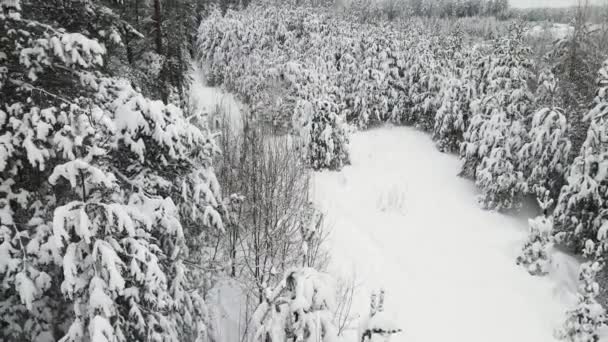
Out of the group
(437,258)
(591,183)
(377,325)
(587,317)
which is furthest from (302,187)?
(591,183)

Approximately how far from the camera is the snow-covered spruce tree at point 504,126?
37.9ft

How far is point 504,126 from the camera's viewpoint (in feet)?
39.0

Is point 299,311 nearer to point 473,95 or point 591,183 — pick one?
point 591,183

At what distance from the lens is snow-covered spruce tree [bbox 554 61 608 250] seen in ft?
28.5

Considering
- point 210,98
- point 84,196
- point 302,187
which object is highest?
point 84,196

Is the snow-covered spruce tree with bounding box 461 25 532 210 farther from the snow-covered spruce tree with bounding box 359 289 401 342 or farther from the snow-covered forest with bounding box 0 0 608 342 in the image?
the snow-covered spruce tree with bounding box 359 289 401 342

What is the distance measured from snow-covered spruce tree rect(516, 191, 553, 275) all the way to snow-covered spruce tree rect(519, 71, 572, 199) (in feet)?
5.66

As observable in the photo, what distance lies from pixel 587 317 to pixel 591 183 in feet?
10.8

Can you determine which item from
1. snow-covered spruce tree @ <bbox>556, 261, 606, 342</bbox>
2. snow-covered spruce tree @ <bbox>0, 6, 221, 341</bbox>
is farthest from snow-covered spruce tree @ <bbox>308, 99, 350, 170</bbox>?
snow-covered spruce tree @ <bbox>0, 6, 221, 341</bbox>

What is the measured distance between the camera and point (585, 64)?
10961 mm

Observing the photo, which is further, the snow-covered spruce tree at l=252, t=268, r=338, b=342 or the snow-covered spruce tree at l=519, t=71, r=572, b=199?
the snow-covered spruce tree at l=519, t=71, r=572, b=199

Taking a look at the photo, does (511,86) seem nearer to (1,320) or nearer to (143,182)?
(143,182)

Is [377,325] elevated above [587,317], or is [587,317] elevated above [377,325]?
[377,325]

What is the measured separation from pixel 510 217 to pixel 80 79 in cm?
1189
